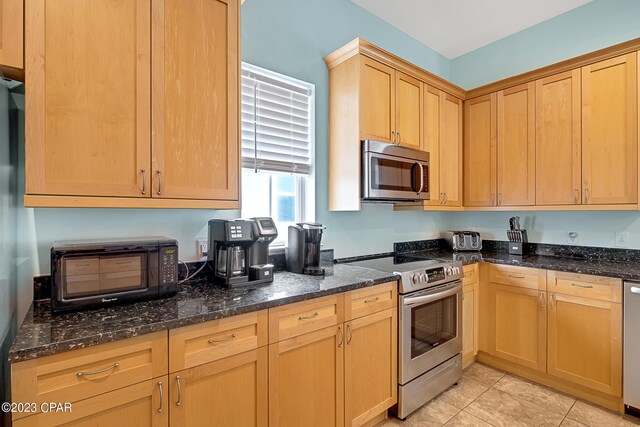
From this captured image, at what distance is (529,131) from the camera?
2.79 meters

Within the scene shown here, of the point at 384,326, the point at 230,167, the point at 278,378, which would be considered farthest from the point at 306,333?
the point at 230,167

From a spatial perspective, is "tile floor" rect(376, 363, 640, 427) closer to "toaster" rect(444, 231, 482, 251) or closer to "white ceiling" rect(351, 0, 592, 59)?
"toaster" rect(444, 231, 482, 251)

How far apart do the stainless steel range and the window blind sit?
3.25 feet

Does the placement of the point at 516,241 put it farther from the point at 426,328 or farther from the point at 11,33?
the point at 11,33

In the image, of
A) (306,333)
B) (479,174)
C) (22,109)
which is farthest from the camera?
(479,174)

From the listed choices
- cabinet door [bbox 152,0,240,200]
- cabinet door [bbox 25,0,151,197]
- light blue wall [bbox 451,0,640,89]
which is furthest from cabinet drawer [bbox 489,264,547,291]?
cabinet door [bbox 25,0,151,197]

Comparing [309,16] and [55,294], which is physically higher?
[309,16]

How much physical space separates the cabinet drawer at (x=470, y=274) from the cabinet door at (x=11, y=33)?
288cm

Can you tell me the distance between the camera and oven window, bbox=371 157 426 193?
2.27m

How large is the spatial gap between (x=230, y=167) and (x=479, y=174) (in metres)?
2.54

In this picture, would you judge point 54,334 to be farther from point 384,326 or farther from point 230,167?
point 384,326

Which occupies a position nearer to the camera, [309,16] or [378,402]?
[378,402]

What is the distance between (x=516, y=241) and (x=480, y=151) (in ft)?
3.05

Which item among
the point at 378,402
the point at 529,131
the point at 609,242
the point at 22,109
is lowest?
the point at 378,402
